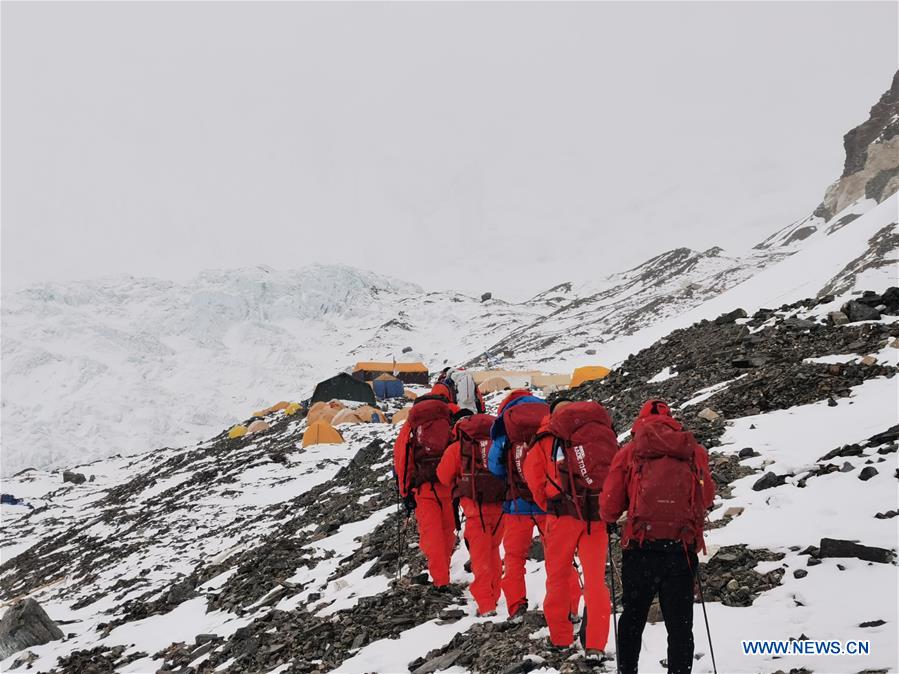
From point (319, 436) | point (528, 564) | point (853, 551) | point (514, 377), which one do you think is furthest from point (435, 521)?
point (514, 377)

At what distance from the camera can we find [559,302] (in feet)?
510

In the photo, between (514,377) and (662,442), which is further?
(514,377)

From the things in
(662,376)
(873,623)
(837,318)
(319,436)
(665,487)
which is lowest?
(319,436)

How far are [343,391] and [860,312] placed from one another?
38798 millimetres

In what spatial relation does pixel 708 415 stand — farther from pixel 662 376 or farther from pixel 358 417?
pixel 358 417

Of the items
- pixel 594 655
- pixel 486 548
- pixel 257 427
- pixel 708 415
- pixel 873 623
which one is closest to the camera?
pixel 873 623

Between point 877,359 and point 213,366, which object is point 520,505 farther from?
point 213,366

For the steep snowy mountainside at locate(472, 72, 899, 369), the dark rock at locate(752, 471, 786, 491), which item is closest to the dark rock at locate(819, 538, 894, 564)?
the dark rock at locate(752, 471, 786, 491)

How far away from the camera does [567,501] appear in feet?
17.1

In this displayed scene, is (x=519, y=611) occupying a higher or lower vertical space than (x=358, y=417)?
higher

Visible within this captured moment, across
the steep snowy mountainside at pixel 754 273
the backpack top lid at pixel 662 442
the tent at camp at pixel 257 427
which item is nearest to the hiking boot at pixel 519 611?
the backpack top lid at pixel 662 442

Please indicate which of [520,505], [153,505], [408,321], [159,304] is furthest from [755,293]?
[159,304]

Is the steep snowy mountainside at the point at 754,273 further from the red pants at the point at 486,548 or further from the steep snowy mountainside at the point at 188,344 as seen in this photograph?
the red pants at the point at 486,548

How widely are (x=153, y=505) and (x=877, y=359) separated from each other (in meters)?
24.4
